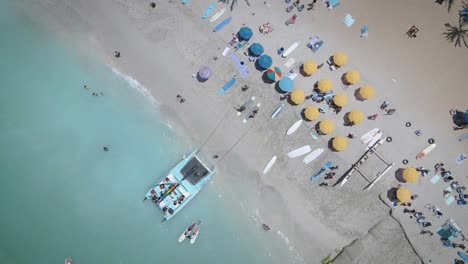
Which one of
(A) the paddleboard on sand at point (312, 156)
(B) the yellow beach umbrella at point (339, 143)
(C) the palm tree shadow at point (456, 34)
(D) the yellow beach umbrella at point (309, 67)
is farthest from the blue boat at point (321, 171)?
(C) the palm tree shadow at point (456, 34)

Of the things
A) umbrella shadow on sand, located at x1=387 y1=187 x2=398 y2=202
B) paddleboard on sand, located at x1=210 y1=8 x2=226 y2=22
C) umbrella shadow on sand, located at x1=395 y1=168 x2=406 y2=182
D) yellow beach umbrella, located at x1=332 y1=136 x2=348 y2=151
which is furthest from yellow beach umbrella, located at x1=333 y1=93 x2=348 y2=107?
paddleboard on sand, located at x1=210 y1=8 x2=226 y2=22

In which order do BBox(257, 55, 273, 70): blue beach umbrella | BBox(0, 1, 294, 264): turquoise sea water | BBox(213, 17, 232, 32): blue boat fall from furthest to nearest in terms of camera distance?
BBox(213, 17, 232, 32): blue boat → BBox(0, 1, 294, 264): turquoise sea water → BBox(257, 55, 273, 70): blue beach umbrella

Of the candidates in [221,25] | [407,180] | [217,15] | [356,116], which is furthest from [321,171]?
[217,15]

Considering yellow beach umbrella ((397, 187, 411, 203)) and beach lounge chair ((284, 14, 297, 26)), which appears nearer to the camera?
yellow beach umbrella ((397, 187, 411, 203))

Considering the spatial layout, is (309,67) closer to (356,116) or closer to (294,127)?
(294,127)

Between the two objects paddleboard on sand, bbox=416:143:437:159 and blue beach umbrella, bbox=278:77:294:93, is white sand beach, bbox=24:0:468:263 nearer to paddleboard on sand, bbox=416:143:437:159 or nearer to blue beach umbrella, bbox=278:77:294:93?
paddleboard on sand, bbox=416:143:437:159

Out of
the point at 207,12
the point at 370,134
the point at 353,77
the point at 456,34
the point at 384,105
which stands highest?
the point at 207,12
